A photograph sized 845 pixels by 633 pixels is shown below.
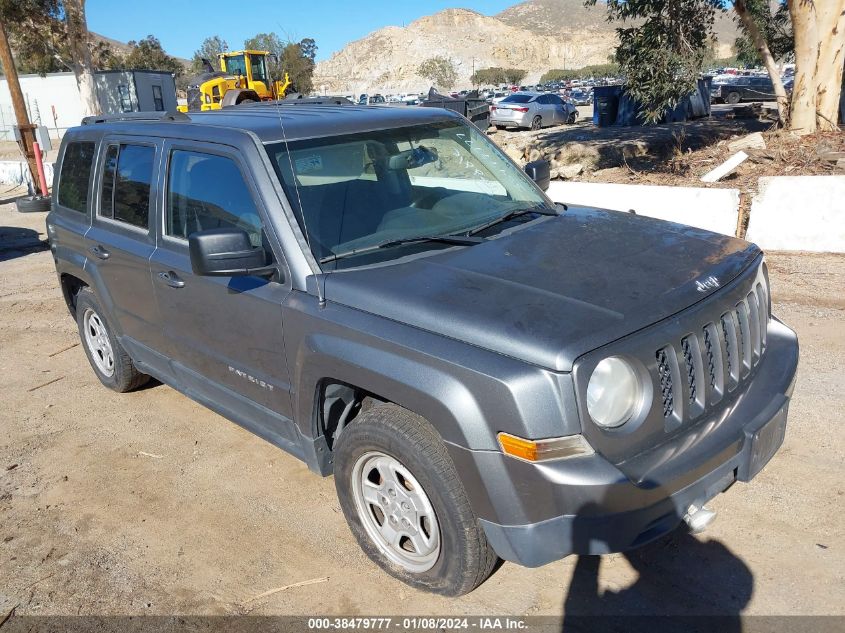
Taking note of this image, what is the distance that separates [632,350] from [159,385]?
4240mm

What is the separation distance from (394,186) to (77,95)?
158 ft

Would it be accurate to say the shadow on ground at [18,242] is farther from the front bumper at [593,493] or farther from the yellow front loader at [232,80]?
the yellow front loader at [232,80]

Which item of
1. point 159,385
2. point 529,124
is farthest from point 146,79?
point 159,385

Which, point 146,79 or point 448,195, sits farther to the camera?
point 146,79

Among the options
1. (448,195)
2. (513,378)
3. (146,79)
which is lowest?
(513,378)

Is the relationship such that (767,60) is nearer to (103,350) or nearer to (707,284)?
(707,284)

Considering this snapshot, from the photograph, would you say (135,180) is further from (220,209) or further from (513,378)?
(513,378)

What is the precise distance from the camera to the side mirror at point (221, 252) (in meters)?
2.98

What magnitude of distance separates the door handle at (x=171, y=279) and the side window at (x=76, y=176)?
134 centimetres

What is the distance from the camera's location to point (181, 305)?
3852mm

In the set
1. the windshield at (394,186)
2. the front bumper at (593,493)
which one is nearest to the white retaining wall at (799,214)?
the windshield at (394,186)

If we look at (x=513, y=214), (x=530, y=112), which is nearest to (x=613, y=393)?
(x=513, y=214)

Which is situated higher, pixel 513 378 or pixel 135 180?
pixel 135 180

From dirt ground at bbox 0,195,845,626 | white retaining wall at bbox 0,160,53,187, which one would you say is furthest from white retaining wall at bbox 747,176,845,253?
white retaining wall at bbox 0,160,53,187
